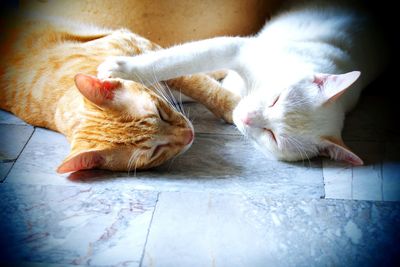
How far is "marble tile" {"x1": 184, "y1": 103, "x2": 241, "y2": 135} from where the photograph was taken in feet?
8.02

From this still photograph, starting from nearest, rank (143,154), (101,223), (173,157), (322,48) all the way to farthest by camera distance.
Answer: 1. (101,223)
2. (143,154)
3. (173,157)
4. (322,48)

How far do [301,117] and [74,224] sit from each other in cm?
98

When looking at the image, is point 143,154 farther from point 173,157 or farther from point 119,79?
point 119,79

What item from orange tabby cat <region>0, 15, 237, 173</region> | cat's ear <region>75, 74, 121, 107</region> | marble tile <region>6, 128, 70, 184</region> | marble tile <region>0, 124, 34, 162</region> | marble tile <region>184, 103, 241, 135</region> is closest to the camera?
cat's ear <region>75, 74, 121, 107</region>

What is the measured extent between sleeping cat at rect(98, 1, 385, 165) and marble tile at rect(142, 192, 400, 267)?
258 millimetres

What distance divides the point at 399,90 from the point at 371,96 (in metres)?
0.16

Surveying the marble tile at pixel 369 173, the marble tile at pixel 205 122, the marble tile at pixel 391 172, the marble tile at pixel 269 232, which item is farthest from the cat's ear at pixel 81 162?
the marble tile at pixel 391 172

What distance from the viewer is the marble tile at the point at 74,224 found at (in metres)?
1.78

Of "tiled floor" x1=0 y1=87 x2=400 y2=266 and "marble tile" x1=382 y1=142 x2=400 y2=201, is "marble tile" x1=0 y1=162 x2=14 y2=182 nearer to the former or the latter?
"tiled floor" x1=0 y1=87 x2=400 y2=266

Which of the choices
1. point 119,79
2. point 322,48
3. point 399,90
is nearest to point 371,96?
point 399,90

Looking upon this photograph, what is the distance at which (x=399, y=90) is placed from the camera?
266cm

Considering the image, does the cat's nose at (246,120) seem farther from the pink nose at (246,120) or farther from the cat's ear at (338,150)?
the cat's ear at (338,150)

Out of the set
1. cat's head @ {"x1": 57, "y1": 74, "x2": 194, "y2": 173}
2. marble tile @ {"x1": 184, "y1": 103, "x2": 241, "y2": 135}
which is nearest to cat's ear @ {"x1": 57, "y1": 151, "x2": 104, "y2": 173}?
cat's head @ {"x1": 57, "y1": 74, "x2": 194, "y2": 173}

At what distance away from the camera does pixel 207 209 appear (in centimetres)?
197
